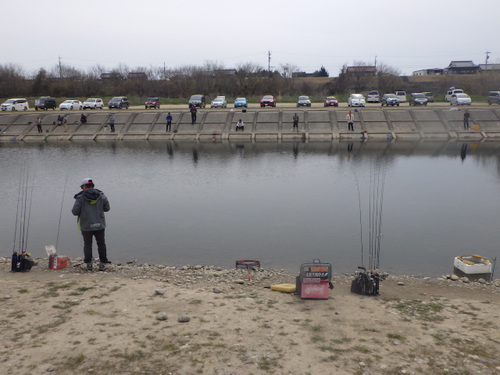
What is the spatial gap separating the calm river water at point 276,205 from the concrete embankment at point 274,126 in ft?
25.8

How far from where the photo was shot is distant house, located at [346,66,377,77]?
80.5m

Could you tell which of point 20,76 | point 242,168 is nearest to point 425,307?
point 242,168

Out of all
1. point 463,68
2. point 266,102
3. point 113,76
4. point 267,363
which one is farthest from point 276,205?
point 463,68

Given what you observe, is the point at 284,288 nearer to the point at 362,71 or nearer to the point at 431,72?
the point at 362,71

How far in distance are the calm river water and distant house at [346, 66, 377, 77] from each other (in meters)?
50.8

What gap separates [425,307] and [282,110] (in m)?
39.4

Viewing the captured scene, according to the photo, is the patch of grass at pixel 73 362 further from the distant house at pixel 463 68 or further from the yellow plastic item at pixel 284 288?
the distant house at pixel 463 68

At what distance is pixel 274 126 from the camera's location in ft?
140

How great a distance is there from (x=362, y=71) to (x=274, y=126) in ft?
161

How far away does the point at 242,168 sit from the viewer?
88.5 ft

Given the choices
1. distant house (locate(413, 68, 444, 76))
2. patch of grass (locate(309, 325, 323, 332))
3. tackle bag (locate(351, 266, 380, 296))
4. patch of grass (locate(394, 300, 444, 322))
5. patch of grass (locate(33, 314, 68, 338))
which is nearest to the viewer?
patch of grass (locate(33, 314, 68, 338))

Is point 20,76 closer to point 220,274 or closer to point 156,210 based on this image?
point 156,210

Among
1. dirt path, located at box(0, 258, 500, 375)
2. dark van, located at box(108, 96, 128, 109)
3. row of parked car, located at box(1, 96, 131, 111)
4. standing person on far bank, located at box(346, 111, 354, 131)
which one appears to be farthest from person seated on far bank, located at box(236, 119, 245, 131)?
dirt path, located at box(0, 258, 500, 375)

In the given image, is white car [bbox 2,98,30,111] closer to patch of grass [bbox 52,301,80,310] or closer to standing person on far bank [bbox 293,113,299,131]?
standing person on far bank [bbox 293,113,299,131]
